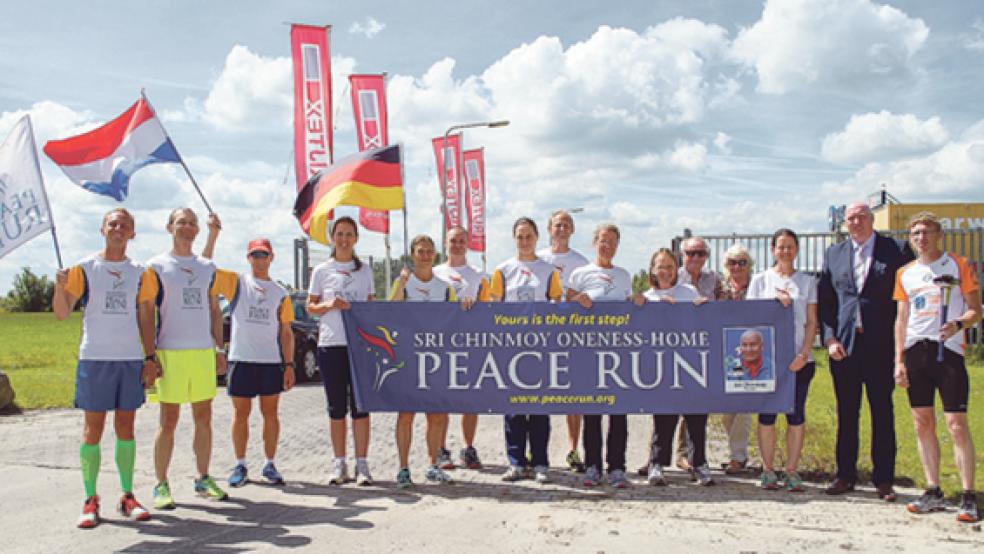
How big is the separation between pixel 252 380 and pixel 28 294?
5960 centimetres

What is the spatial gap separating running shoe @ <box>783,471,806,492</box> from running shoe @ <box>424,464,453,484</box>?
2724 millimetres

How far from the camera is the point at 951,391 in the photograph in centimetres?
564

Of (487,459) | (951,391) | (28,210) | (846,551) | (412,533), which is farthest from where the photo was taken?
(487,459)

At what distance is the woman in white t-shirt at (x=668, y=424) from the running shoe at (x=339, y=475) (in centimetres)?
→ 256

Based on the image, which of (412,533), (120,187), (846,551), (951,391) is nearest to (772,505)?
(846,551)

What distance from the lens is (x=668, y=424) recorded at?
21.9 ft

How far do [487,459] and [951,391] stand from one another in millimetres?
4113

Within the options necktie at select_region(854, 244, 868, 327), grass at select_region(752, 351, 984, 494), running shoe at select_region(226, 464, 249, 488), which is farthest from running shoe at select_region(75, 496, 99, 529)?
necktie at select_region(854, 244, 868, 327)

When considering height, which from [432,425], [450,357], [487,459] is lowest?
[487,459]

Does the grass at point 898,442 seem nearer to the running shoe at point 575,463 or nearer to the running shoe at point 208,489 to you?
the running shoe at point 575,463

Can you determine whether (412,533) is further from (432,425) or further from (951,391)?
(951,391)

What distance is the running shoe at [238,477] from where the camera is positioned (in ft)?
21.8

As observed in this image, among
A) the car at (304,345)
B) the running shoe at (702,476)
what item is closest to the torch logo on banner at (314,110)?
the car at (304,345)

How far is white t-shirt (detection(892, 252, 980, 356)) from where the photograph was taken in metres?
5.71
